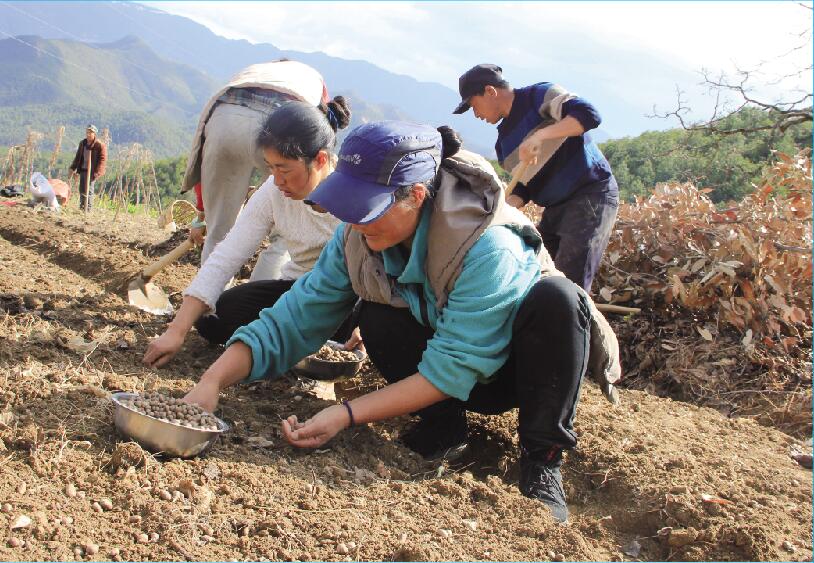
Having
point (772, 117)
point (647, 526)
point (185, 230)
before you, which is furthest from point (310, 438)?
point (772, 117)

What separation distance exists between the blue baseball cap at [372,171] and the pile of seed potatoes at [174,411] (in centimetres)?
64

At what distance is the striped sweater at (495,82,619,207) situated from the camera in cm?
340

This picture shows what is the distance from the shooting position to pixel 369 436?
91.2 inches

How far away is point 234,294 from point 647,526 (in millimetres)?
1688

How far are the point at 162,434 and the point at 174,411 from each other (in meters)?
0.07

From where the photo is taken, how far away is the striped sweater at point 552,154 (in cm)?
340

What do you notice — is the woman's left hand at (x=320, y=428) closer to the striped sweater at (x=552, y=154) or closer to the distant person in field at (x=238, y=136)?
the distant person in field at (x=238, y=136)

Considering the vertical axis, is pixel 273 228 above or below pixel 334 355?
above

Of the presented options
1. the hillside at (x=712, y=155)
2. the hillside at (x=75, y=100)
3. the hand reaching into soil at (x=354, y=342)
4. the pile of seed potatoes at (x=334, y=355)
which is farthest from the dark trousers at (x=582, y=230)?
the hillside at (x=75, y=100)

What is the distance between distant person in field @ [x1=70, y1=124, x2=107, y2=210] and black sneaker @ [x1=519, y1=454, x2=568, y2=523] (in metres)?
10.0

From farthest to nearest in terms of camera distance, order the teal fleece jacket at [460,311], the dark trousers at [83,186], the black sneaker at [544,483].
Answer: the dark trousers at [83,186] → the black sneaker at [544,483] → the teal fleece jacket at [460,311]

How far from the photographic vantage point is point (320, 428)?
1.94 metres

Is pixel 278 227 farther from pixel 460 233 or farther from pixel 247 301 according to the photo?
pixel 460 233

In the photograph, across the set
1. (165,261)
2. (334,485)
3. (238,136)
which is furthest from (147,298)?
(334,485)
